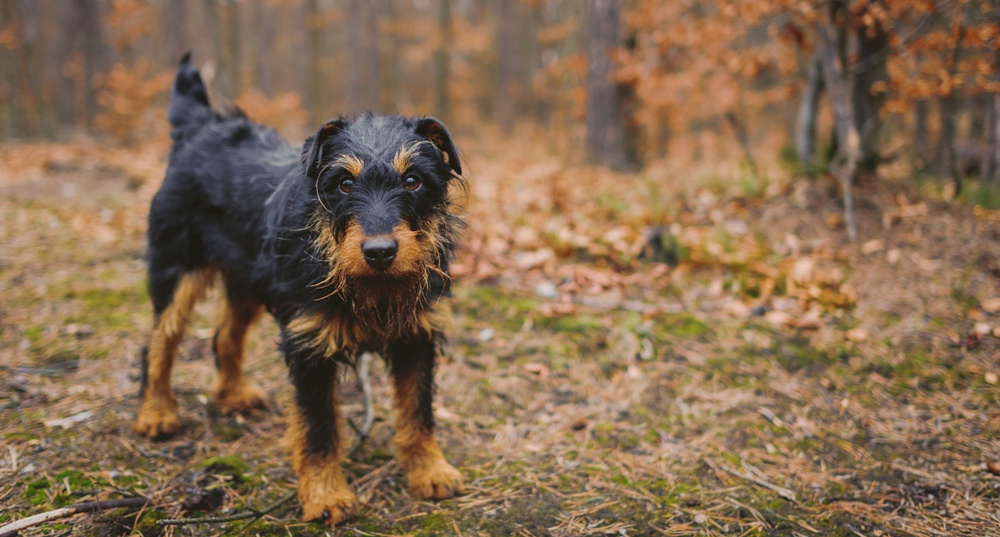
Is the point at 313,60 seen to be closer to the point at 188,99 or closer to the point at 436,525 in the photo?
the point at 188,99

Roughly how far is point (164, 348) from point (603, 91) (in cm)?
712

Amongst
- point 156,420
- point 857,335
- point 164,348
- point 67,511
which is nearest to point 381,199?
point 67,511

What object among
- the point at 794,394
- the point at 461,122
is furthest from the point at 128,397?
the point at 461,122

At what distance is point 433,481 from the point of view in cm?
287

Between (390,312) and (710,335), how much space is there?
262 centimetres

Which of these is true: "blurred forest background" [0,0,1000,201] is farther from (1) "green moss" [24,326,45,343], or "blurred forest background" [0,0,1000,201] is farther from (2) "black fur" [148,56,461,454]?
(1) "green moss" [24,326,45,343]

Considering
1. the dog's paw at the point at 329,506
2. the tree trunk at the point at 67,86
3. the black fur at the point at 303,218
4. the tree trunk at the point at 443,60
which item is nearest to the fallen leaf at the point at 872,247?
the black fur at the point at 303,218

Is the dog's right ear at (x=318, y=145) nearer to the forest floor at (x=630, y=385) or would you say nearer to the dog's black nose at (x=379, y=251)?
the dog's black nose at (x=379, y=251)

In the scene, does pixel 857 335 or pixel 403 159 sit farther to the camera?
pixel 857 335

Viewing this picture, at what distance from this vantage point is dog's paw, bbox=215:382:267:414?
3.65m

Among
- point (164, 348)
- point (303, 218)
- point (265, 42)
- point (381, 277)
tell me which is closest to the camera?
point (381, 277)

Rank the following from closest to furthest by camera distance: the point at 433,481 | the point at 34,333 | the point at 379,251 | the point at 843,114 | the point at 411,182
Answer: the point at 379,251, the point at 411,182, the point at 433,481, the point at 34,333, the point at 843,114

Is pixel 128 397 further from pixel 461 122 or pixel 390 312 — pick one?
pixel 461 122

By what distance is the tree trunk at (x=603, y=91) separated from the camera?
8.38m
